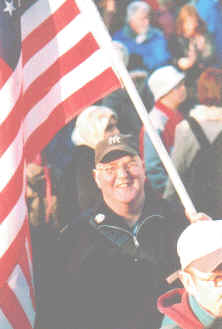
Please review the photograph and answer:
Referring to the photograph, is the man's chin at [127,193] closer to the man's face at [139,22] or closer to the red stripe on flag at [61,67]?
the red stripe on flag at [61,67]

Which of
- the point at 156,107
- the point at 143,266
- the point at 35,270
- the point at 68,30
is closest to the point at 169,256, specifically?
the point at 143,266

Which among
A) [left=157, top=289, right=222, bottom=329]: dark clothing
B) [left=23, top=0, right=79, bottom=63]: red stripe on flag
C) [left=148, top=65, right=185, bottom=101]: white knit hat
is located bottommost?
[left=148, top=65, right=185, bottom=101]: white knit hat

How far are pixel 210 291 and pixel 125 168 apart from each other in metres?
1.79

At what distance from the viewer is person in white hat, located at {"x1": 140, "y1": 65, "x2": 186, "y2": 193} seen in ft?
24.7

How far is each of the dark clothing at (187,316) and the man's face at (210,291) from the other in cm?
3

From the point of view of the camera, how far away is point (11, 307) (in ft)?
17.6

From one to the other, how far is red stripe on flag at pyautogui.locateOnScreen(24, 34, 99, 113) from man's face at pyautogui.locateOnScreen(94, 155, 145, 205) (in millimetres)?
719

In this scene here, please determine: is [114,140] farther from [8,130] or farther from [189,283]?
[189,283]

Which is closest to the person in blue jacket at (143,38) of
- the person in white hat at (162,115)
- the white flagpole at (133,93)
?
the person in white hat at (162,115)

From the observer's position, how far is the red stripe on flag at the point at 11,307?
5.34 m

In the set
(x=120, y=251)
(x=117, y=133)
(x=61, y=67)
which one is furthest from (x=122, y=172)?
(x=117, y=133)

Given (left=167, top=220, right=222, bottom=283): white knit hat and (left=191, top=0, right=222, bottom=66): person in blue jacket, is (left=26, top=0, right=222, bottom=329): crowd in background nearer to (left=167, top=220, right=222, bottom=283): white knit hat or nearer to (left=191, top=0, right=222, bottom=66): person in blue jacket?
(left=191, top=0, right=222, bottom=66): person in blue jacket

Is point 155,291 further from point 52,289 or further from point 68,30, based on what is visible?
point 68,30

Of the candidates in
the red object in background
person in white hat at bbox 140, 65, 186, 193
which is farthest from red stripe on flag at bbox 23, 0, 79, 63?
the red object in background
